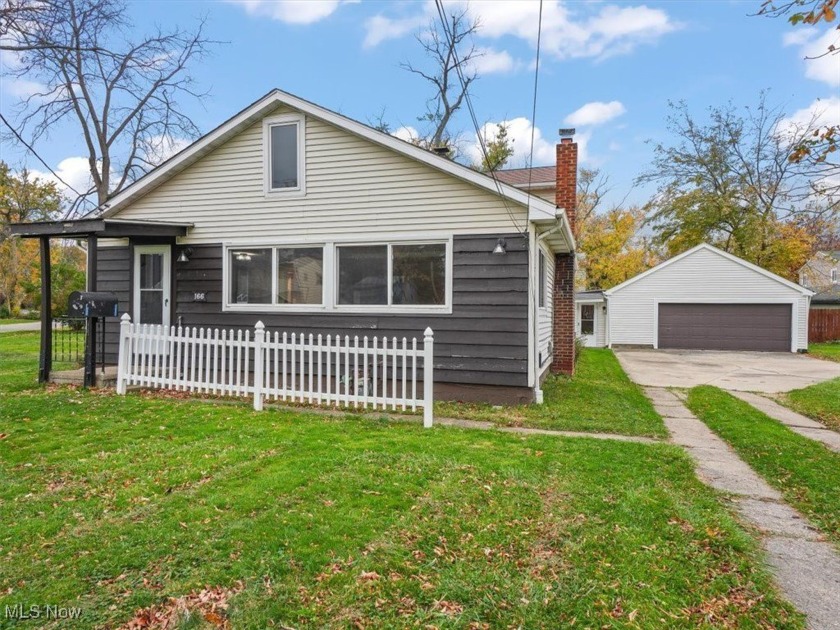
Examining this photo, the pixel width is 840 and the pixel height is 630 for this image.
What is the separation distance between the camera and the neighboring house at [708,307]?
68.1 feet

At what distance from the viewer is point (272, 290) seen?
8.86 meters

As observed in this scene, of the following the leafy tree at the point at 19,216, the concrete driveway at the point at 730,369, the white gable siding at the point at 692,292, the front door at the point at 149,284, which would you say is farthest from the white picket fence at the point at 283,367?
the leafy tree at the point at 19,216

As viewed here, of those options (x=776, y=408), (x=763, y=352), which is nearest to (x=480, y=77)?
(x=763, y=352)

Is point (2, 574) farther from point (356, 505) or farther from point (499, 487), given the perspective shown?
point (499, 487)

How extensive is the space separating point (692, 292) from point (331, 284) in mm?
18841

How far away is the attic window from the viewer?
8.74 meters

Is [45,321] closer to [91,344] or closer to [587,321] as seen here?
[91,344]

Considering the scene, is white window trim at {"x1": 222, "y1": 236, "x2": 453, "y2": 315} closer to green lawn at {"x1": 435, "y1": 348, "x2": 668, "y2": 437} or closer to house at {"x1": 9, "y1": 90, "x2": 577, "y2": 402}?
house at {"x1": 9, "y1": 90, "x2": 577, "y2": 402}

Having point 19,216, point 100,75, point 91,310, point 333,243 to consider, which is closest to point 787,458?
point 333,243

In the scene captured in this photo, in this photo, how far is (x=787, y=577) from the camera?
9.70ft

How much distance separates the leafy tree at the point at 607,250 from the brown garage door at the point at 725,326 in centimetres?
1153

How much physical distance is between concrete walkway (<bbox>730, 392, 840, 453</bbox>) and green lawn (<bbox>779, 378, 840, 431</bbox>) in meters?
0.19

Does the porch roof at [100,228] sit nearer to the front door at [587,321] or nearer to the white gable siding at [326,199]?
the white gable siding at [326,199]

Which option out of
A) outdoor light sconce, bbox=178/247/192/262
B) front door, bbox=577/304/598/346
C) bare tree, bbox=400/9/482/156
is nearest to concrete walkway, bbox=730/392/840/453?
outdoor light sconce, bbox=178/247/192/262
